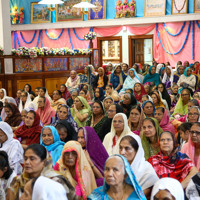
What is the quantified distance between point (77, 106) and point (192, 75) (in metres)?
4.37

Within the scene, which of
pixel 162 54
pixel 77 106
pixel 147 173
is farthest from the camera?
pixel 162 54

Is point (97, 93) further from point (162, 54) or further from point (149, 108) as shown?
point (162, 54)

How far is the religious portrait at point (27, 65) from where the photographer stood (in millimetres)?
10330

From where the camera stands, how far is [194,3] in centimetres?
1416

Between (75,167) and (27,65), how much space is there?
7.91 m

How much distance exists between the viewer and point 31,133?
4.69 m

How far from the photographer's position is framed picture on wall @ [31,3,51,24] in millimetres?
16812

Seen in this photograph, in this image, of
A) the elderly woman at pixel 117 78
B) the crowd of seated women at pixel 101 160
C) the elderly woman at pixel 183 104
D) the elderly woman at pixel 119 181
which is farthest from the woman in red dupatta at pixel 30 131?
the elderly woman at pixel 117 78

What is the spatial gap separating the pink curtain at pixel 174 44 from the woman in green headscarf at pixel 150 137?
11.3 metres

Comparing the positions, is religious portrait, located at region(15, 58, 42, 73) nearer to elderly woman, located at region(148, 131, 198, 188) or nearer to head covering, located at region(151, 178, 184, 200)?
elderly woman, located at region(148, 131, 198, 188)

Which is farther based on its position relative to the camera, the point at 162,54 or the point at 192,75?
the point at 162,54

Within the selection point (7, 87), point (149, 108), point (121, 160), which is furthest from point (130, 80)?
point (121, 160)

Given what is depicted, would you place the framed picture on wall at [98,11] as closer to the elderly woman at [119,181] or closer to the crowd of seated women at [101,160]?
the crowd of seated women at [101,160]

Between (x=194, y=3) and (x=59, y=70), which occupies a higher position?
(x=194, y=3)
